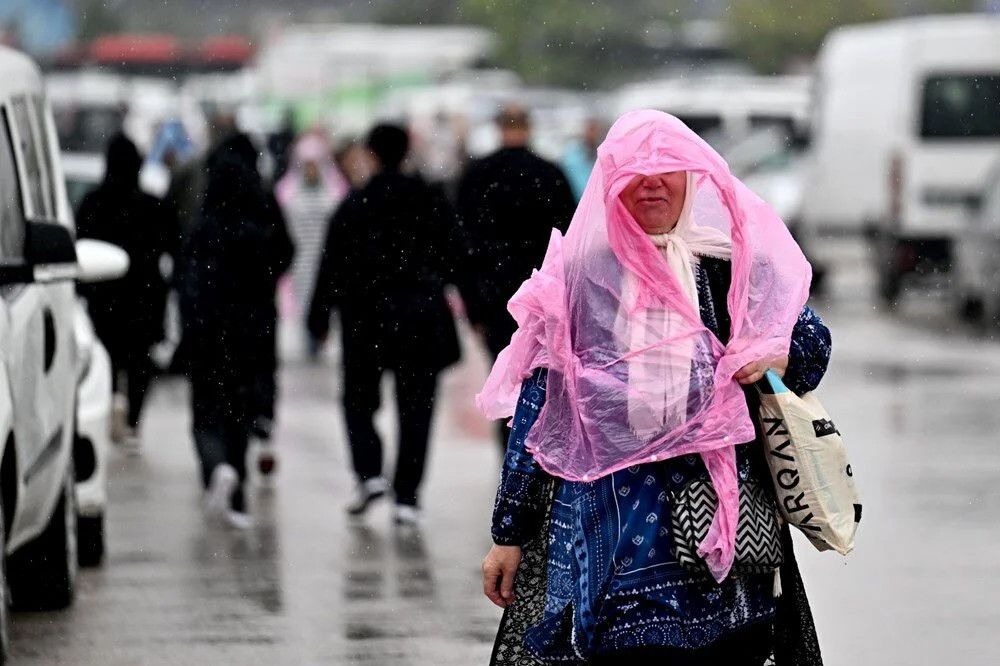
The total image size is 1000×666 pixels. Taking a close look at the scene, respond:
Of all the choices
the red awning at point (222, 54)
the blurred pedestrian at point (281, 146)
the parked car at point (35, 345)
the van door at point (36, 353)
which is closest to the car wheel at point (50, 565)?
the parked car at point (35, 345)

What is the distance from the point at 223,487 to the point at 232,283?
0.93m

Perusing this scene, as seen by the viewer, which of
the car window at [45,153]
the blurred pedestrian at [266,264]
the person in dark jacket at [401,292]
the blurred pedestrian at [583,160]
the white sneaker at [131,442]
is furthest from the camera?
the blurred pedestrian at [583,160]

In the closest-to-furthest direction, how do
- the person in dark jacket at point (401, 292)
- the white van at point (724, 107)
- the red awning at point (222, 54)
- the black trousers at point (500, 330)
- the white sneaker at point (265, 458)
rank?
the black trousers at point (500, 330) → the person in dark jacket at point (401, 292) → the white sneaker at point (265, 458) → the white van at point (724, 107) → the red awning at point (222, 54)

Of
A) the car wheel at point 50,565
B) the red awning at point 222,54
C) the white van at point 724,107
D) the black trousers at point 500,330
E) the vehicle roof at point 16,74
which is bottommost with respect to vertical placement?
the red awning at point 222,54

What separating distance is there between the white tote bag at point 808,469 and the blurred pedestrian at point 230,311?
6144 millimetres

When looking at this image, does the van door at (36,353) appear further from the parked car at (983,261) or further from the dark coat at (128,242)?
the parked car at (983,261)

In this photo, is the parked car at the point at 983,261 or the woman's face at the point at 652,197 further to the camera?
the parked car at the point at 983,261

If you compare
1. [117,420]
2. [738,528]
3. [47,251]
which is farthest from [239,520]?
[738,528]

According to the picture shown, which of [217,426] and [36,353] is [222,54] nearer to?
[217,426]

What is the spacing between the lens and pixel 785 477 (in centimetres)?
482

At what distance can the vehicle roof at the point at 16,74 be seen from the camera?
27.7 ft

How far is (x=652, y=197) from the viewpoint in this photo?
16.0 ft

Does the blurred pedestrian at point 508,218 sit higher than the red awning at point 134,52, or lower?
higher

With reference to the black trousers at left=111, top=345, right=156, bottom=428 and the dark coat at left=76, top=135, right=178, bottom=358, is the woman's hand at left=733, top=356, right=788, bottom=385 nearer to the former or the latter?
the dark coat at left=76, top=135, right=178, bottom=358
